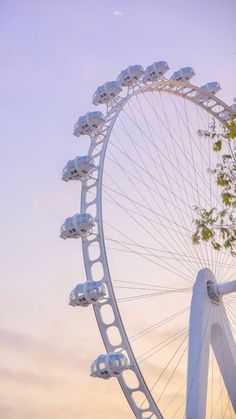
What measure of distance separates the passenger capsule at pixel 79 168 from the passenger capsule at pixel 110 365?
586 centimetres

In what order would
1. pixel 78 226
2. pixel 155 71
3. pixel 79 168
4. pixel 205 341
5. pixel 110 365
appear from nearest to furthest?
pixel 110 365, pixel 78 226, pixel 79 168, pixel 205 341, pixel 155 71

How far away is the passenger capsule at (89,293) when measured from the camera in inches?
790

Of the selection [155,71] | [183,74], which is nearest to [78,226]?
[155,71]

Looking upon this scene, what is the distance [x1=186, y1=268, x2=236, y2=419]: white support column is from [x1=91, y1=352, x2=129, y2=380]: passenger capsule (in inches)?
180

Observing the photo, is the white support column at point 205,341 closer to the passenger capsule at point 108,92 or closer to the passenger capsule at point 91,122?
the passenger capsule at point 91,122

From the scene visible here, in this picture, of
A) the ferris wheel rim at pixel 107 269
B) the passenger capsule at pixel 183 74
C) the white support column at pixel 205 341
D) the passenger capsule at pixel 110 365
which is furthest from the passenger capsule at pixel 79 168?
the passenger capsule at pixel 183 74

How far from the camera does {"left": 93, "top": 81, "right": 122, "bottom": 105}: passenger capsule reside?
1000 inches

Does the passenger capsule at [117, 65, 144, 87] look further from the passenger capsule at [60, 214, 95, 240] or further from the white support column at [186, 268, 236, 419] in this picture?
the white support column at [186, 268, 236, 419]

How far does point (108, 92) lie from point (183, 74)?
16.8 ft

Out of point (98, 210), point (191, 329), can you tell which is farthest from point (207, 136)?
point (191, 329)

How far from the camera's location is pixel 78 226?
21359 millimetres

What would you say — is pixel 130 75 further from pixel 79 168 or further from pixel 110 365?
pixel 110 365

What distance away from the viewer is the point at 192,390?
23375 millimetres

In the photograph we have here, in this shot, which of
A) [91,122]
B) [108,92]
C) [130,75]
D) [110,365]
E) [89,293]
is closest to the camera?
[110,365]
